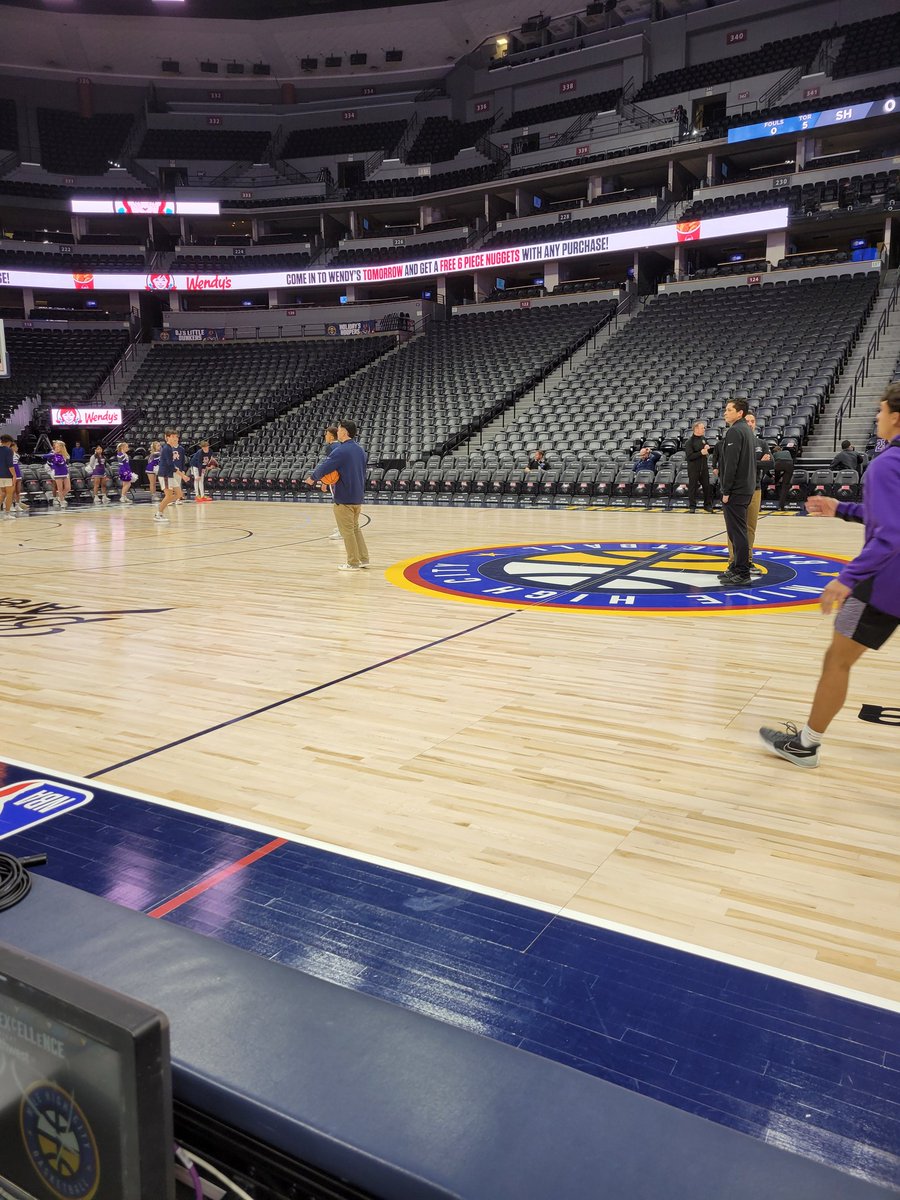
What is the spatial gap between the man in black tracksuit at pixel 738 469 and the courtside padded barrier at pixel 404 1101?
616cm

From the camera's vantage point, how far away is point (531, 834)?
2.83 metres

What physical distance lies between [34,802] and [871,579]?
10.4 ft

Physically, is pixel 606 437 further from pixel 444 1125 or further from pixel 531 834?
pixel 444 1125

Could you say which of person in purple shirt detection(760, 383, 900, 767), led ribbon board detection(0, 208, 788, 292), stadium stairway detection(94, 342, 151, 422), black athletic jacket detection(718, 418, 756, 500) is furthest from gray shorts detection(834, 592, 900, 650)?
stadium stairway detection(94, 342, 151, 422)

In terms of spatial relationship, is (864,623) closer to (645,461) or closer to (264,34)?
(645,461)

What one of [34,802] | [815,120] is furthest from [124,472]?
[815,120]

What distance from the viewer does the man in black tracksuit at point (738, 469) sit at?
6.96 meters

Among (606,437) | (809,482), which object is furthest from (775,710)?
(606,437)

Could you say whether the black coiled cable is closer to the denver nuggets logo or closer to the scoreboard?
the denver nuggets logo

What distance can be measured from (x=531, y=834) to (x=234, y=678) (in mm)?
2531

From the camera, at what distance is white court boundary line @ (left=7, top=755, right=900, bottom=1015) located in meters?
2.01

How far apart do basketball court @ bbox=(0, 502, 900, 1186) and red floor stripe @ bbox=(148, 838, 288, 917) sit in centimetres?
1

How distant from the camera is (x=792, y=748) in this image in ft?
11.2

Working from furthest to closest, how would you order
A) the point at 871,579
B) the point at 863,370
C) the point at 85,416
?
1. the point at 85,416
2. the point at 863,370
3. the point at 871,579
